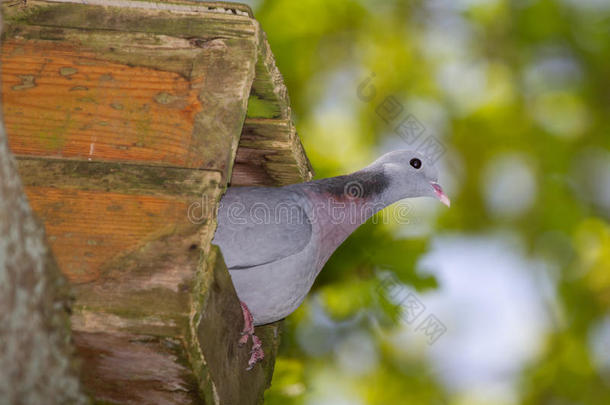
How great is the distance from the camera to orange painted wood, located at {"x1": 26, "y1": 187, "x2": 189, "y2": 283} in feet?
6.56

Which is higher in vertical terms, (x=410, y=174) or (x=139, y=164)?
(x=139, y=164)

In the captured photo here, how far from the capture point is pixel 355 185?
3039 mm

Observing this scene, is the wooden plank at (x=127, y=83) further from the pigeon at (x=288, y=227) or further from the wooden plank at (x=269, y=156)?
the wooden plank at (x=269, y=156)

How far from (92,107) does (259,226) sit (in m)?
0.78

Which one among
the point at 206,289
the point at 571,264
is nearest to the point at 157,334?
the point at 206,289

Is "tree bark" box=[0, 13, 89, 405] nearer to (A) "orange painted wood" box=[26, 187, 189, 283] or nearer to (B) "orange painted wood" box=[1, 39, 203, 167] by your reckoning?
(A) "orange painted wood" box=[26, 187, 189, 283]

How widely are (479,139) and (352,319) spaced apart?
1.52 m

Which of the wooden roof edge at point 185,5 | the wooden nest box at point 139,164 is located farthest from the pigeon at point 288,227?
the wooden roof edge at point 185,5

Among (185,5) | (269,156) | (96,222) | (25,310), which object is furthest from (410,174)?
(25,310)

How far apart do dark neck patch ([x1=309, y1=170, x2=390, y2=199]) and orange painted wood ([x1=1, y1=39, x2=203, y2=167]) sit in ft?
2.86

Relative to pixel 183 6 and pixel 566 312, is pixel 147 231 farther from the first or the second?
pixel 566 312

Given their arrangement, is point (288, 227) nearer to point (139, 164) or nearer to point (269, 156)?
point (269, 156)

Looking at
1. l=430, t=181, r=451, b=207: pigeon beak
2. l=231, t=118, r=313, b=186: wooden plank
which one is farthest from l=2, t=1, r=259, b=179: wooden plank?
l=430, t=181, r=451, b=207: pigeon beak

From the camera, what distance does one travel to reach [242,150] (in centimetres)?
317
